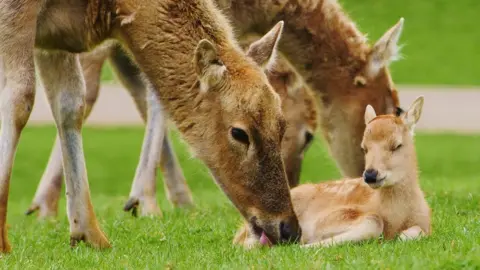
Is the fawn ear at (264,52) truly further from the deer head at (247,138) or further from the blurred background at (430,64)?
the blurred background at (430,64)

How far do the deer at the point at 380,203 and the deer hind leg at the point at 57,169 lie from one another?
4.20m

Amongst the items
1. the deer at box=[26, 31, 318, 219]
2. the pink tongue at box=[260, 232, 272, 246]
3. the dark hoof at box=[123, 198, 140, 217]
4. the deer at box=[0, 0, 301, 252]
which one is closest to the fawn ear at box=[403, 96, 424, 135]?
the deer at box=[0, 0, 301, 252]

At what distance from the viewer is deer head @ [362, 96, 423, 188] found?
827cm

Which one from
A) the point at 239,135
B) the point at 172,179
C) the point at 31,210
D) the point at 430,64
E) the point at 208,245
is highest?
the point at 239,135

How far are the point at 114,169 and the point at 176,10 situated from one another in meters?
11.6

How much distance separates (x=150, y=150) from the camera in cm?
1255

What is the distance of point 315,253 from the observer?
744 cm

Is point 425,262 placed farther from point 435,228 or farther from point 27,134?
point 27,134

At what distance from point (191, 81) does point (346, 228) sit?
152cm

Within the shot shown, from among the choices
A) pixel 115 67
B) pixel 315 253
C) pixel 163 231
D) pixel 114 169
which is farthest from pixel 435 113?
pixel 315 253

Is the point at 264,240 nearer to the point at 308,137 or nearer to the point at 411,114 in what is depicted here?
the point at 411,114

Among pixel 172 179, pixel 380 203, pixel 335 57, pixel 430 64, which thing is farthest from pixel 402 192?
pixel 430 64

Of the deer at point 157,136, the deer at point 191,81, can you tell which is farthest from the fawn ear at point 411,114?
the deer at point 157,136

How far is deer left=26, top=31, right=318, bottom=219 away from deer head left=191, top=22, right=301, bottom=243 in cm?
362
